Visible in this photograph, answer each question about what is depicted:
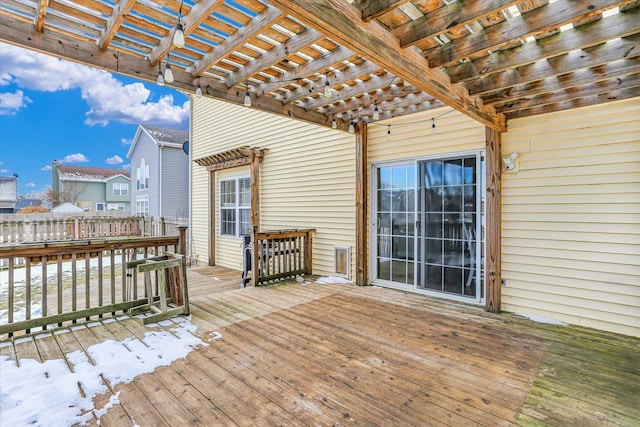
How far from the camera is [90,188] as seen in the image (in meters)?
24.3

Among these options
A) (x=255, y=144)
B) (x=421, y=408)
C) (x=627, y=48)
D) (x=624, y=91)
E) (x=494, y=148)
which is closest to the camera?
(x=421, y=408)

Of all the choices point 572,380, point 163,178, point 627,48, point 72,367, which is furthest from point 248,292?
point 163,178

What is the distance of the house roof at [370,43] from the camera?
202 centimetres

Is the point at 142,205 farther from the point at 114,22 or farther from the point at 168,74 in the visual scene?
the point at 114,22

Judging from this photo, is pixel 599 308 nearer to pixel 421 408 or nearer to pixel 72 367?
pixel 421 408

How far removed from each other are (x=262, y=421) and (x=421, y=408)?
41.9 inches

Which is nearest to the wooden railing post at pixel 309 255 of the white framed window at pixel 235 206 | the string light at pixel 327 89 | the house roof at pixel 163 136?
the white framed window at pixel 235 206

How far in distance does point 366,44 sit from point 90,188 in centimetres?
2891

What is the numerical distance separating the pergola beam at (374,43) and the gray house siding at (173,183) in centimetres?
1254

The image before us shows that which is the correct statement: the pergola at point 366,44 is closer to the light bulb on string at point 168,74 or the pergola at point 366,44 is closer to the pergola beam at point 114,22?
the pergola beam at point 114,22

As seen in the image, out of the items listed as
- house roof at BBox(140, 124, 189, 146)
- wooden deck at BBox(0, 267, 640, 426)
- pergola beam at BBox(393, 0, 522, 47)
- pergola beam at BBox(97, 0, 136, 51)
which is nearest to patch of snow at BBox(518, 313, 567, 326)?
wooden deck at BBox(0, 267, 640, 426)

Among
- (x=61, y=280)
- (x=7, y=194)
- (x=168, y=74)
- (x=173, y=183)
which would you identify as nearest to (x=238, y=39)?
(x=168, y=74)

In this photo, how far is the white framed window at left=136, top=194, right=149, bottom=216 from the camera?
1456 cm

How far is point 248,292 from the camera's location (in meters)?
5.06
